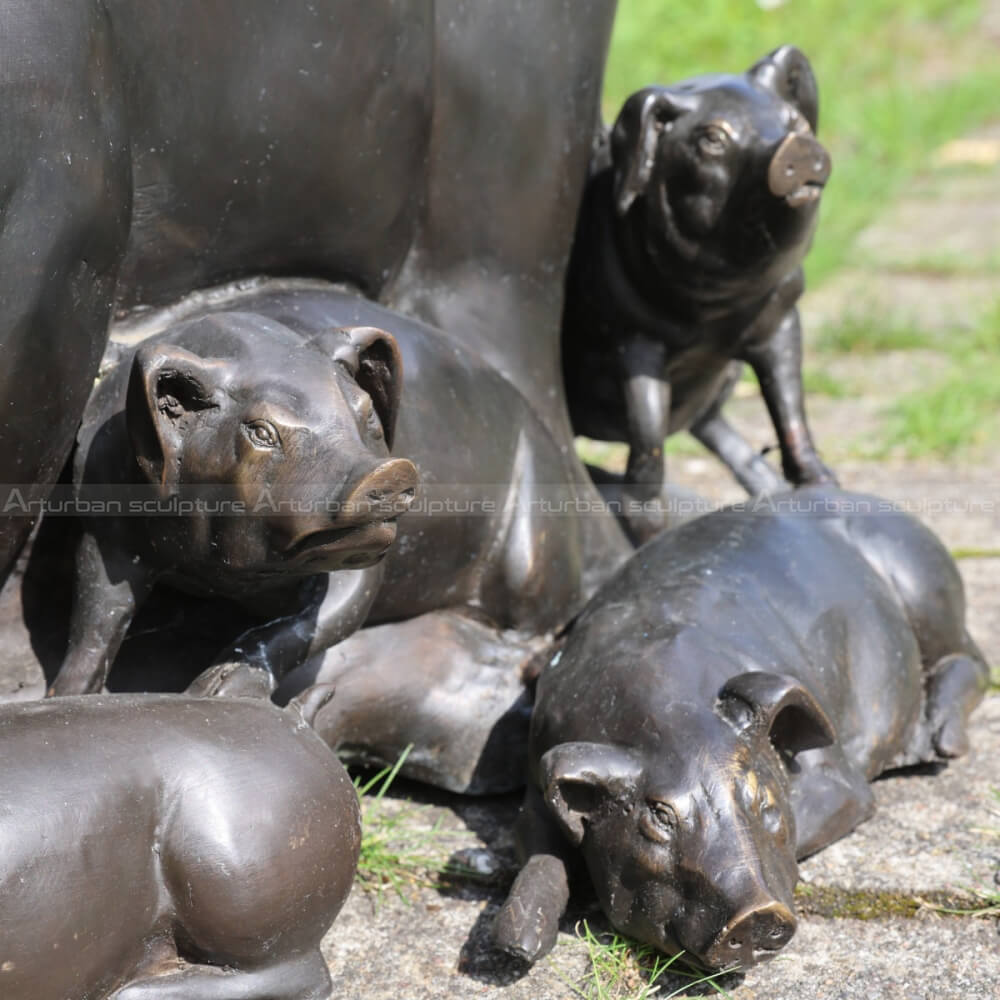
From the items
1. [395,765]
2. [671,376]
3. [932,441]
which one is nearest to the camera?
[395,765]

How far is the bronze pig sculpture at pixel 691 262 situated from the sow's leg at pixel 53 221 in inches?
44.0

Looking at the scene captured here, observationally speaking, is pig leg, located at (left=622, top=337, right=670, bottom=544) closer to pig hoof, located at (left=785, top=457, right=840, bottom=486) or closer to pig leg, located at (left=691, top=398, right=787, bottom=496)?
pig hoof, located at (left=785, top=457, right=840, bottom=486)

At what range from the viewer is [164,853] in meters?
1.90

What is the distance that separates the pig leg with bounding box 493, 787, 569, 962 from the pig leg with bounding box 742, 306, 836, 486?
124 cm

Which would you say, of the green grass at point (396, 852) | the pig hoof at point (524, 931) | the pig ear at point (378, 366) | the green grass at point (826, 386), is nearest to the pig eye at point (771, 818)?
the pig hoof at point (524, 931)

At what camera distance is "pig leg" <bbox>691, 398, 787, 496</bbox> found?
12.5 feet

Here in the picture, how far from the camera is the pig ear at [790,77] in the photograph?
3.06 metres

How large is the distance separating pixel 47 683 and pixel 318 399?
0.68m

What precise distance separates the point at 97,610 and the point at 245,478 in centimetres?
37

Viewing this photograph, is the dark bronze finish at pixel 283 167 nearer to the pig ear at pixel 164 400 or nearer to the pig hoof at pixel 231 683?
the pig ear at pixel 164 400

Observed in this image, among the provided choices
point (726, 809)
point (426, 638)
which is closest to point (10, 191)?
point (426, 638)

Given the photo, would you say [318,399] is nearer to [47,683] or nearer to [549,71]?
[47,683]

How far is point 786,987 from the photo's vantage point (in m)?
2.17

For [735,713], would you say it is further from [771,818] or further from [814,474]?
[814,474]
